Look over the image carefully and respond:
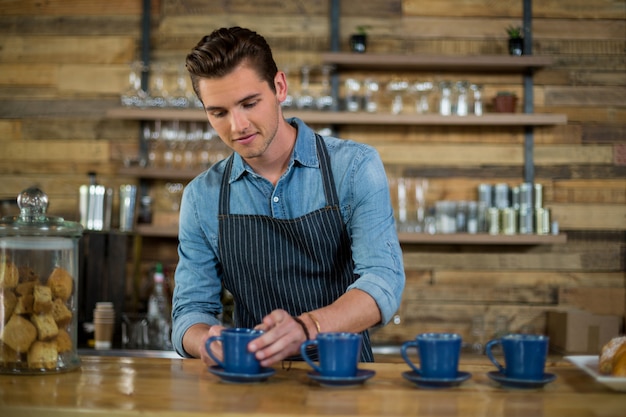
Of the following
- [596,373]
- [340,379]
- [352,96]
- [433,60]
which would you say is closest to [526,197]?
[433,60]

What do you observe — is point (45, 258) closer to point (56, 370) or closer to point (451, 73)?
point (56, 370)

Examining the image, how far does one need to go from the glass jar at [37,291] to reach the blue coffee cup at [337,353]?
0.53 metres

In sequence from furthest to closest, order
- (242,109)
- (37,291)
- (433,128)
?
(433,128) < (242,109) < (37,291)

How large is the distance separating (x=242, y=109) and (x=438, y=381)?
86cm

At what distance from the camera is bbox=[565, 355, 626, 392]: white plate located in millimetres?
1551

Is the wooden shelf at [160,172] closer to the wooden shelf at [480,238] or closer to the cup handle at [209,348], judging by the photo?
the wooden shelf at [480,238]

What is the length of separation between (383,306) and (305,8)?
9.43ft

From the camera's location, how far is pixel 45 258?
185 cm

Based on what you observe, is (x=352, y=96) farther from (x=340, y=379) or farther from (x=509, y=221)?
(x=340, y=379)

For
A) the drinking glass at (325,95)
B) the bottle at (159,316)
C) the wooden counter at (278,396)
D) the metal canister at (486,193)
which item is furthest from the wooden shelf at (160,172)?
the wooden counter at (278,396)

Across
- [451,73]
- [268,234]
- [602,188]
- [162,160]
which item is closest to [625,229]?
[602,188]

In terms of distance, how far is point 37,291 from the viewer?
1.77 meters

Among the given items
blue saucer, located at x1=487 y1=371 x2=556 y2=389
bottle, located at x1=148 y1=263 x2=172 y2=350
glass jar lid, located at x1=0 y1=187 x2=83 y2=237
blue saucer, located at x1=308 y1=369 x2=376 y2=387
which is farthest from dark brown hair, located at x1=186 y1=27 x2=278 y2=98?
bottle, located at x1=148 y1=263 x2=172 y2=350

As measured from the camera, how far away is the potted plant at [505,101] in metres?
4.41
